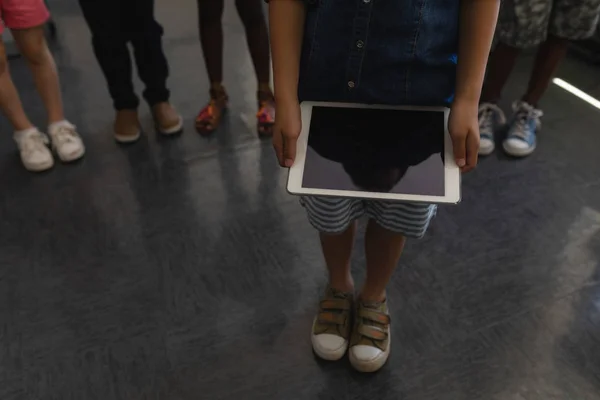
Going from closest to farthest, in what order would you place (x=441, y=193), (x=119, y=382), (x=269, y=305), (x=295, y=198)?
1. (x=441, y=193)
2. (x=119, y=382)
3. (x=269, y=305)
4. (x=295, y=198)

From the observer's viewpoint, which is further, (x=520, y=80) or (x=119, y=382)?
(x=520, y=80)

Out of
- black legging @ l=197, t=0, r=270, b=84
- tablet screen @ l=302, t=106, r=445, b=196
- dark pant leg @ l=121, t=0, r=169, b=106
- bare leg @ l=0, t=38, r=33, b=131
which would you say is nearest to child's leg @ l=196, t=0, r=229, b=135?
black legging @ l=197, t=0, r=270, b=84

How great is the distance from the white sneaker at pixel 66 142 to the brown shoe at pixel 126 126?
0.11 m

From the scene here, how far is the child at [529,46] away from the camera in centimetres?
140

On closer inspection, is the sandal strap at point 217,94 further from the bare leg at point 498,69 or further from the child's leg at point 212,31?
the bare leg at point 498,69

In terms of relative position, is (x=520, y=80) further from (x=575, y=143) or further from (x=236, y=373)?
(x=236, y=373)

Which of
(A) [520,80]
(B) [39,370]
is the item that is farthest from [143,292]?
(A) [520,80]

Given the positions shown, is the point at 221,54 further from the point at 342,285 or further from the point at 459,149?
the point at 459,149

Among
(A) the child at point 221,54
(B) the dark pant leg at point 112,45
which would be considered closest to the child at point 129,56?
(B) the dark pant leg at point 112,45

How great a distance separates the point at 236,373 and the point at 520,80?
137 cm

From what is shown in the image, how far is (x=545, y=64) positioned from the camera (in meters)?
1.54

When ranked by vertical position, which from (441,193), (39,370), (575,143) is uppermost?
(441,193)

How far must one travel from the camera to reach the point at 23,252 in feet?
4.46

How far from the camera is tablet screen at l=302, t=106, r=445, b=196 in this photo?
76 cm
